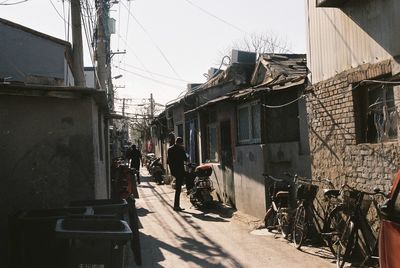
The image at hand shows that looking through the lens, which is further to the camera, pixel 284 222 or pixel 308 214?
pixel 284 222

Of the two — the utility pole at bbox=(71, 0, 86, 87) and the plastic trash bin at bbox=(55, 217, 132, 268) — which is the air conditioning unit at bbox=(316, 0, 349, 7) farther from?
the plastic trash bin at bbox=(55, 217, 132, 268)

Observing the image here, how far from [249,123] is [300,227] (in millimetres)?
4096

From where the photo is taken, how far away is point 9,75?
526 inches

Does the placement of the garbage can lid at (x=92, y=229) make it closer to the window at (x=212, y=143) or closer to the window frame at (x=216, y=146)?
the window frame at (x=216, y=146)

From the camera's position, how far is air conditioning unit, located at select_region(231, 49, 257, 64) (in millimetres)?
14953

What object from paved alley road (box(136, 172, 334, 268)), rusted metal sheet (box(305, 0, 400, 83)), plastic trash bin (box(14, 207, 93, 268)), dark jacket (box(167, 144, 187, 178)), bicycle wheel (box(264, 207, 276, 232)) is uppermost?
rusted metal sheet (box(305, 0, 400, 83))

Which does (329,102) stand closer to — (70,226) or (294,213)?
(294,213)

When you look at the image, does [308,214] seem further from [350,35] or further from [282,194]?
[350,35]

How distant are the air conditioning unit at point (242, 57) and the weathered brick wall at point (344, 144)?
6.39 meters

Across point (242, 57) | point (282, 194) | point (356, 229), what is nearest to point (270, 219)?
point (282, 194)

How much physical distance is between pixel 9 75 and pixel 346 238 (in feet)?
34.3

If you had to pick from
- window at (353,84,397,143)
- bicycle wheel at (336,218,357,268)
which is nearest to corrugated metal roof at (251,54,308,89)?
window at (353,84,397,143)

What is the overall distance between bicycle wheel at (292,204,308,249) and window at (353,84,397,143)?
182 centimetres

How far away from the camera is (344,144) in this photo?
7.72 meters
